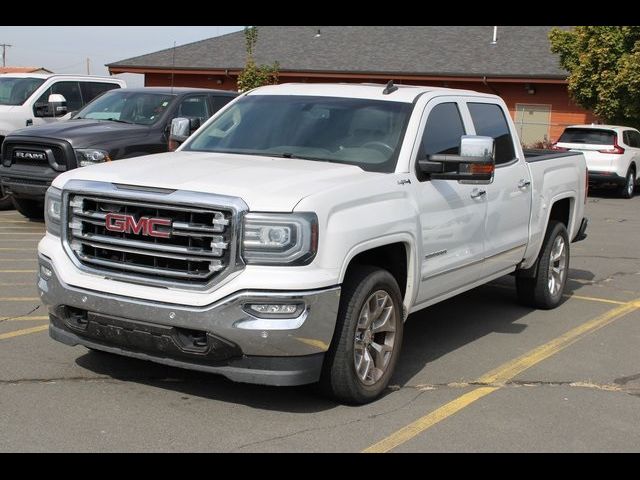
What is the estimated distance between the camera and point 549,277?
27.8ft

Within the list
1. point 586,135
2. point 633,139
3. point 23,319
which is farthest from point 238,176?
point 633,139

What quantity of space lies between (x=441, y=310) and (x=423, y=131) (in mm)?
2496

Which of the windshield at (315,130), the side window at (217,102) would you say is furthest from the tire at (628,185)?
the windshield at (315,130)

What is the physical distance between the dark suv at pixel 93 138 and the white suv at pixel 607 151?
478 inches

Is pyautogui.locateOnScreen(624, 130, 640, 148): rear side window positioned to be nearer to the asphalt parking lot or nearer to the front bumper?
the asphalt parking lot

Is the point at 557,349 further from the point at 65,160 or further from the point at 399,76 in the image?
the point at 399,76

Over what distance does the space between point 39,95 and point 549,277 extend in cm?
978

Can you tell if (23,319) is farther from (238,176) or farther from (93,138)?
(93,138)

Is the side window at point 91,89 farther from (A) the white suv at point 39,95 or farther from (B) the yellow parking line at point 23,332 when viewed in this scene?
(B) the yellow parking line at point 23,332

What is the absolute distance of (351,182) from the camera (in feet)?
17.8

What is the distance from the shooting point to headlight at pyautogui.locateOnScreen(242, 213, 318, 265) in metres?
4.87

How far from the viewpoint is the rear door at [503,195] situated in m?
7.04

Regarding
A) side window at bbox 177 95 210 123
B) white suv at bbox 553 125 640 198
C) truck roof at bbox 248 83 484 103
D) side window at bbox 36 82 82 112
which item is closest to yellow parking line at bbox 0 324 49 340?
truck roof at bbox 248 83 484 103
